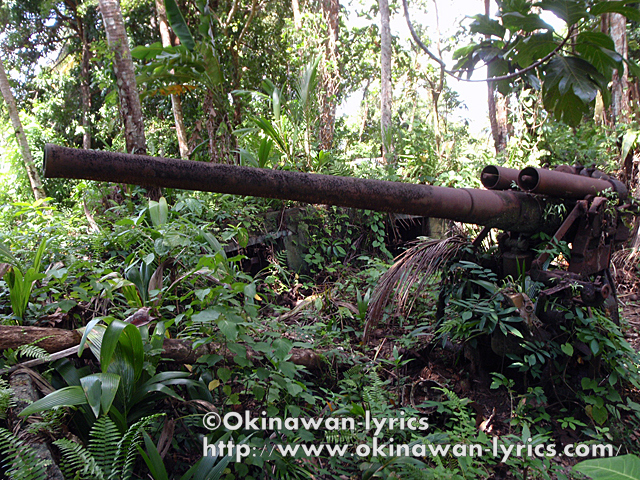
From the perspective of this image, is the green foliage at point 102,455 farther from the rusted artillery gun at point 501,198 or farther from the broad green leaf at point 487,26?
the broad green leaf at point 487,26

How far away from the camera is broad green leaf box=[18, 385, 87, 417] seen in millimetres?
1453

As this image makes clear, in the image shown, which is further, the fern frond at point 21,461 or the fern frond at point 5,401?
the fern frond at point 5,401

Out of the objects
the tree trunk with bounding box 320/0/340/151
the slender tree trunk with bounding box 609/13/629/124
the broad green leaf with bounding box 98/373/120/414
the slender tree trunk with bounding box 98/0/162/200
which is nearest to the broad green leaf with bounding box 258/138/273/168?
the slender tree trunk with bounding box 98/0/162/200

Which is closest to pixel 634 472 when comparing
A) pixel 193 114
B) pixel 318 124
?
pixel 318 124

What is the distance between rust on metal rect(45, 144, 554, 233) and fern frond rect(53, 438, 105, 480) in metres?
0.90

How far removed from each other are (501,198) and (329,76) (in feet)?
16.8

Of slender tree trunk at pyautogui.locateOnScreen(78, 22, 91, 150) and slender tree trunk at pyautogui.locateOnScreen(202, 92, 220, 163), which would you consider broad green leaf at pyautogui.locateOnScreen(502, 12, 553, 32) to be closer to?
slender tree trunk at pyautogui.locateOnScreen(202, 92, 220, 163)

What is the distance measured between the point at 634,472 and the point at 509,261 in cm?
175

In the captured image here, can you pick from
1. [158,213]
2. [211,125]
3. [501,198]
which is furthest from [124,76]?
[501,198]

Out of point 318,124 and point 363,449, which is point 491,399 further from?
point 318,124

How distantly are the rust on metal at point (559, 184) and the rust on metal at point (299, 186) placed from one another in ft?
0.33

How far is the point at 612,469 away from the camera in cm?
115

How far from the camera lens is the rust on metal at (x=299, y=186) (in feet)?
4.39

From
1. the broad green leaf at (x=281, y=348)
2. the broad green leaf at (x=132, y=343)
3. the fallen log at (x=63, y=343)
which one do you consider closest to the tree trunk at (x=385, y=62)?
the broad green leaf at (x=281, y=348)
